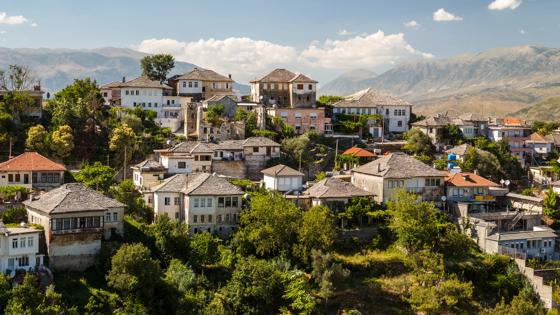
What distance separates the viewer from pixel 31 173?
54.7 meters

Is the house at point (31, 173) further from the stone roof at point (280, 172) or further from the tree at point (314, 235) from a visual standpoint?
the tree at point (314, 235)

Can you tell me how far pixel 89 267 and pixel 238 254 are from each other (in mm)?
11558

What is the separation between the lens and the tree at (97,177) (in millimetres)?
57344

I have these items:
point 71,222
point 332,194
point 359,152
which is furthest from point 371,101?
point 71,222

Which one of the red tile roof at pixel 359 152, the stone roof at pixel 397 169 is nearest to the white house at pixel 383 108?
the red tile roof at pixel 359 152

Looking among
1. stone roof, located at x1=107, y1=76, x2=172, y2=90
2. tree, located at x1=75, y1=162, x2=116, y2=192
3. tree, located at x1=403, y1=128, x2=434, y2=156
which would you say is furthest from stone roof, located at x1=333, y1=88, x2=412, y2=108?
tree, located at x1=75, y1=162, x2=116, y2=192

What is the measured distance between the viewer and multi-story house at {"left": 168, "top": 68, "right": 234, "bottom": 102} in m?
86.6

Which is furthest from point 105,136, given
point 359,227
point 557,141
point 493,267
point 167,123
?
point 557,141

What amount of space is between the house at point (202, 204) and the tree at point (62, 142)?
12.8 m

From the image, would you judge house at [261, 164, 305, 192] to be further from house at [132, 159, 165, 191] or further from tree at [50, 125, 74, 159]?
tree at [50, 125, 74, 159]

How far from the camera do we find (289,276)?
4844 cm

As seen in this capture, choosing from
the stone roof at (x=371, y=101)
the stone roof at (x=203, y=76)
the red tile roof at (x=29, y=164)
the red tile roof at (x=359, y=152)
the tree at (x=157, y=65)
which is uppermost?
the tree at (x=157, y=65)

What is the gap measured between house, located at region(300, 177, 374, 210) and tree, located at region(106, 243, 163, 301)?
59.7 feet

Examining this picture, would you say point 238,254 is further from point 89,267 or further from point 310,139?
point 310,139
